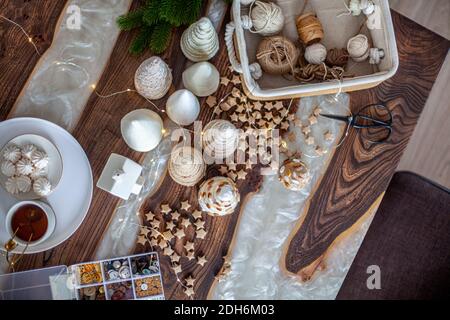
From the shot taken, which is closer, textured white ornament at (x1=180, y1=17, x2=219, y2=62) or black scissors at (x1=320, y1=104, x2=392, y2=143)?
textured white ornament at (x1=180, y1=17, x2=219, y2=62)

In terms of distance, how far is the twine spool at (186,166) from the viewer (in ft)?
3.01

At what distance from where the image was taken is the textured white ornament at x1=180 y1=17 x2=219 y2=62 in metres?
0.89

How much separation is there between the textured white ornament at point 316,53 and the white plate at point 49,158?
0.54 m

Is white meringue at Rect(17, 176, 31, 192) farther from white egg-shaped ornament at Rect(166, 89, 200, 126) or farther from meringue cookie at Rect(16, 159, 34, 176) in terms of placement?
white egg-shaped ornament at Rect(166, 89, 200, 126)

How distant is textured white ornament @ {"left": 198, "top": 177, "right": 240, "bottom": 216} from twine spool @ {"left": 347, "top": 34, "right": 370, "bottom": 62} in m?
→ 0.37

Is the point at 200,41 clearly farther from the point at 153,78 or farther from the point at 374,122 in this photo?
the point at 374,122

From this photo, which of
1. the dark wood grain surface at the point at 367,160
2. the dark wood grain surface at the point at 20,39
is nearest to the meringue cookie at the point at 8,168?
the dark wood grain surface at the point at 20,39

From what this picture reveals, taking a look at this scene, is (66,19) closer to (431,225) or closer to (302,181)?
(302,181)

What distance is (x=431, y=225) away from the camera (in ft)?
3.44

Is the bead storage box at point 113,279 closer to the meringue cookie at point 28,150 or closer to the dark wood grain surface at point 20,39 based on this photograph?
the meringue cookie at point 28,150

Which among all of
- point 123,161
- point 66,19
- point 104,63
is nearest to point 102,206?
point 123,161

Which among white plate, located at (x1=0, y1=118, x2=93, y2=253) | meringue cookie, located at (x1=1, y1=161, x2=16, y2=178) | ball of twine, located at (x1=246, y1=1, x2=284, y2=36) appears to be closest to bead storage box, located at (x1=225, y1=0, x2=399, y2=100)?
ball of twine, located at (x1=246, y1=1, x2=284, y2=36)

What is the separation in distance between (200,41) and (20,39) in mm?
377

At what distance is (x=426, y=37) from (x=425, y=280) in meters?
0.55
